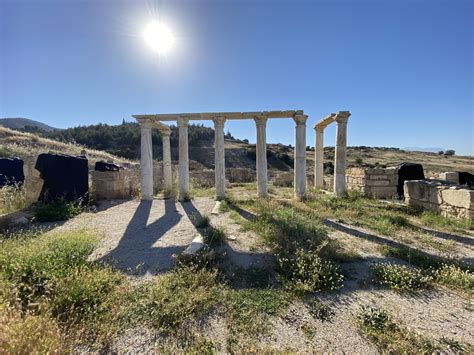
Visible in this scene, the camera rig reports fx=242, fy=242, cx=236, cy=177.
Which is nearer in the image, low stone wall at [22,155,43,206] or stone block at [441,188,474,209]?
stone block at [441,188,474,209]

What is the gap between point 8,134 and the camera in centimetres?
2272

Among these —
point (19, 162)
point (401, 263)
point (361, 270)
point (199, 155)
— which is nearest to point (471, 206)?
point (401, 263)

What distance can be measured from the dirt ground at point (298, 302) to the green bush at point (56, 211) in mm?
335

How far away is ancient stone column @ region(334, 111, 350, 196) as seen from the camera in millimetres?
10500

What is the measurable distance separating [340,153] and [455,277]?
7.48m

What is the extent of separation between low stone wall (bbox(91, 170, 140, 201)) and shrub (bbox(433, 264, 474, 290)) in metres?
10.8

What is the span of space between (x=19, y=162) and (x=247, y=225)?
996cm

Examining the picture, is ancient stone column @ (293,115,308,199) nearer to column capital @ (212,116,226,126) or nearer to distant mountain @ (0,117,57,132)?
column capital @ (212,116,226,126)

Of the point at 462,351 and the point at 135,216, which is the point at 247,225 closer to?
the point at 135,216

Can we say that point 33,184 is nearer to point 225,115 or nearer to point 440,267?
point 225,115

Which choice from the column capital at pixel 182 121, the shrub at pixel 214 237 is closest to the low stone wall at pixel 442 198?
the shrub at pixel 214 237

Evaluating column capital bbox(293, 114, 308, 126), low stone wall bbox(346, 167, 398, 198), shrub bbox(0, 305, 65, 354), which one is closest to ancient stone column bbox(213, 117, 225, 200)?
column capital bbox(293, 114, 308, 126)

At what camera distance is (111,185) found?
10445 mm

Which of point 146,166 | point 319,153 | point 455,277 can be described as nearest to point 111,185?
point 146,166
